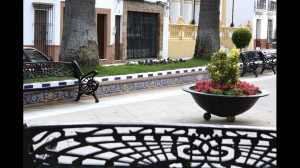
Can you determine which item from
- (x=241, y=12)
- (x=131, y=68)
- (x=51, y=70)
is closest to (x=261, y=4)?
(x=241, y=12)

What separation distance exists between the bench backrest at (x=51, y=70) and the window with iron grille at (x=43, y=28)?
8.04m

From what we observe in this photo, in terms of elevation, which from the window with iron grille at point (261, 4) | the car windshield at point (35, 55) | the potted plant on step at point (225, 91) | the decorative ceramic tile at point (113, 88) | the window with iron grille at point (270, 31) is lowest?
the decorative ceramic tile at point (113, 88)

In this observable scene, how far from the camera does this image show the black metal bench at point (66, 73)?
10.7 meters

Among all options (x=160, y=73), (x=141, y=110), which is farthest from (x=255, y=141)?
(x=160, y=73)

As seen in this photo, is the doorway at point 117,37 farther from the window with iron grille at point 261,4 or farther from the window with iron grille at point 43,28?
the window with iron grille at point 261,4

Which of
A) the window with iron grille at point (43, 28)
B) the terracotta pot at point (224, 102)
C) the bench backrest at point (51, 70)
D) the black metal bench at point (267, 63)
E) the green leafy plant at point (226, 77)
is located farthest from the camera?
the window with iron grille at point (43, 28)

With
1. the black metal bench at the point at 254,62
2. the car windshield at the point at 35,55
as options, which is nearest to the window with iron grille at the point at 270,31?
the black metal bench at the point at 254,62

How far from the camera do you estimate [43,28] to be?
19.4 metres

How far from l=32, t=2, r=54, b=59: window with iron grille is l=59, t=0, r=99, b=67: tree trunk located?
696 centimetres

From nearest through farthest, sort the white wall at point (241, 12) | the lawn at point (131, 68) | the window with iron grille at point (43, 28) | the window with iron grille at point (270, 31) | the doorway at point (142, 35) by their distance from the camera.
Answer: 1. the lawn at point (131, 68)
2. the window with iron grille at point (43, 28)
3. the doorway at point (142, 35)
4. the white wall at point (241, 12)
5. the window with iron grille at point (270, 31)

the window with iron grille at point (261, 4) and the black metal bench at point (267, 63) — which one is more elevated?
the window with iron grille at point (261, 4)

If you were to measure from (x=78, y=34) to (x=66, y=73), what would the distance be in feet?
4.52

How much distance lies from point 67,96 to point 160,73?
11.2 ft
